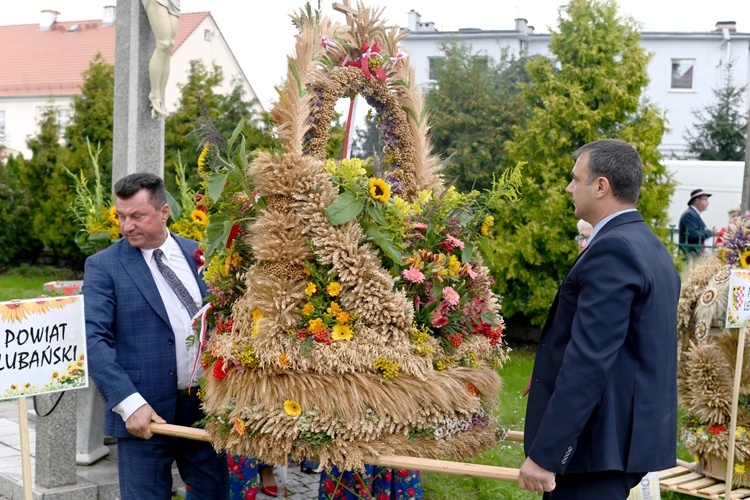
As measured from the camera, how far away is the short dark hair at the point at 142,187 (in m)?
3.76

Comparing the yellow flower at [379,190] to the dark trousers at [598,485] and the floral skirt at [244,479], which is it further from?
the floral skirt at [244,479]

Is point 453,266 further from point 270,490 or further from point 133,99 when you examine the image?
point 133,99

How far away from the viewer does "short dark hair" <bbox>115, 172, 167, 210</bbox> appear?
3.76 metres

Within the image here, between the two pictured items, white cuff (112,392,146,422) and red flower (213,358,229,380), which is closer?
red flower (213,358,229,380)

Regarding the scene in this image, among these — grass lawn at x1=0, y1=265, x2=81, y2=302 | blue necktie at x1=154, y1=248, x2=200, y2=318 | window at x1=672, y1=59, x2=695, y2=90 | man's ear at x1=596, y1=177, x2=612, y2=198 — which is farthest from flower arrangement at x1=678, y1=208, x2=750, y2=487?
window at x1=672, y1=59, x2=695, y2=90

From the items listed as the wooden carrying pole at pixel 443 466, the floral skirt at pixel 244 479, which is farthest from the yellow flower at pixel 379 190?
the floral skirt at pixel 244 479

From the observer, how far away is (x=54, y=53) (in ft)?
114

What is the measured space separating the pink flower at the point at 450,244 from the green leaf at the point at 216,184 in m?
0.97

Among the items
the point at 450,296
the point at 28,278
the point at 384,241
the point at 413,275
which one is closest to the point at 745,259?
the point at 450,296

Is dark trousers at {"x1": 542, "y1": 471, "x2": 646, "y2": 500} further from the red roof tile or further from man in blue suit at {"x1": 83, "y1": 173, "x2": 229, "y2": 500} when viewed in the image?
the red roof tile

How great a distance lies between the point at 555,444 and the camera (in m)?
2.66

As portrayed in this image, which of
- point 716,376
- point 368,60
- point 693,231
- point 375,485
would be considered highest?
point 368,60

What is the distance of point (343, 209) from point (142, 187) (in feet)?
3.92

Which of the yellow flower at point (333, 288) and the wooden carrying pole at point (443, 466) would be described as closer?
the wooden carrying pole at point (443, 466)
